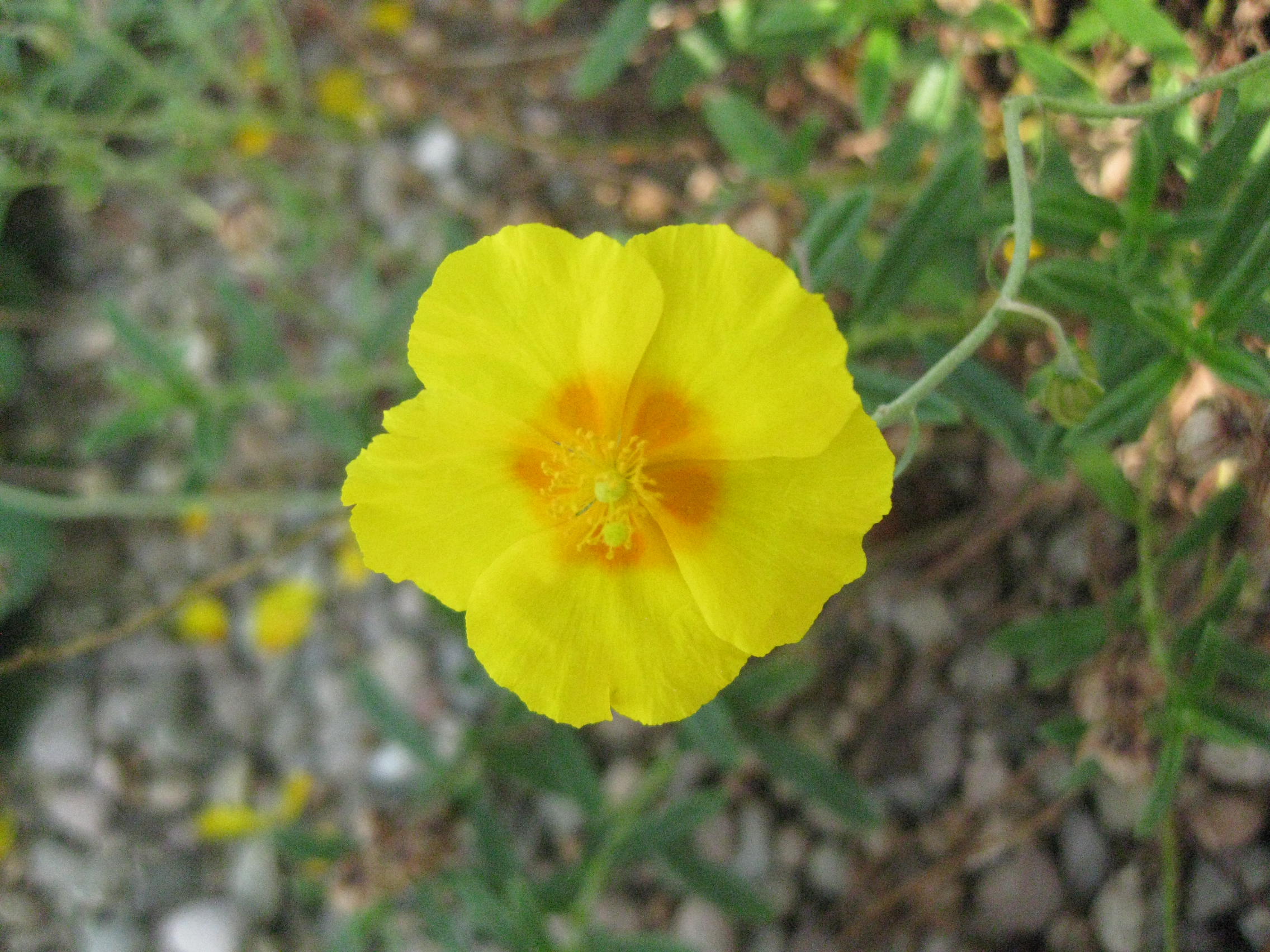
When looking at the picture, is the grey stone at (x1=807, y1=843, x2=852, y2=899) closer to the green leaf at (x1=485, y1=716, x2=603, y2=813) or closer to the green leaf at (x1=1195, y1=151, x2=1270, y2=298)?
the green leaf at (x1=485, y1=716, x2=603, y2=813)

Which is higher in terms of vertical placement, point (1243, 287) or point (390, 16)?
point (1243, 287)

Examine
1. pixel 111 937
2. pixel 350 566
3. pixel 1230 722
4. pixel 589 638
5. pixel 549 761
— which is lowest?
pixel 111 937

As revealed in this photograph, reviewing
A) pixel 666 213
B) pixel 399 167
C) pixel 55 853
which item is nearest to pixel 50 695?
pixel 55 853

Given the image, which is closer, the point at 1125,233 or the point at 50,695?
the point at 1125,233

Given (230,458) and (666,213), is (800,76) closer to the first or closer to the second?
(666,213)

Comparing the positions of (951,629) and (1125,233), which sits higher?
(1125,233)

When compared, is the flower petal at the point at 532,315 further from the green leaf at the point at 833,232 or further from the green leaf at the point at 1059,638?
the green leaf at the point at 1059,638

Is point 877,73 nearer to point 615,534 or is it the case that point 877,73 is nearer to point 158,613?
point 615,534

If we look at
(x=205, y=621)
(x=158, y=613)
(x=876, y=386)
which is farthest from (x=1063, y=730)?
(x=205, y=621)
